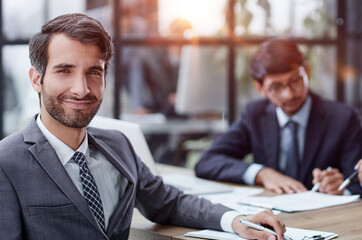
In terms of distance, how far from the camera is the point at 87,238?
1.78 m

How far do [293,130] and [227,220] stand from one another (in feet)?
4.24

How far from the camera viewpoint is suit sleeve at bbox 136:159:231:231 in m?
2.12

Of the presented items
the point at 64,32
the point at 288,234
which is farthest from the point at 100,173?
the point at 288,234

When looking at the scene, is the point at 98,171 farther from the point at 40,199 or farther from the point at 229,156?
the point at 229,156

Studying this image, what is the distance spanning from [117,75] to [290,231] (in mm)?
2580

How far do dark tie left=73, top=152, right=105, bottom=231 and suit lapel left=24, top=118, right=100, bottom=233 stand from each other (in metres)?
0.07

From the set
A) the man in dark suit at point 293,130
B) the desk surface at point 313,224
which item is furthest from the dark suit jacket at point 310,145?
the desk surface at point 313,224

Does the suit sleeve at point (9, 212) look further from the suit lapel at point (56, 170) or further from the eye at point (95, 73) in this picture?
the eye at point (95, 73)

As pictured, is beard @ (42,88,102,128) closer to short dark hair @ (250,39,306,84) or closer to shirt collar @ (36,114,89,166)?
shirt collar @ (36,114,89,166)

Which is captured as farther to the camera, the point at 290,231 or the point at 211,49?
the point at 211,49

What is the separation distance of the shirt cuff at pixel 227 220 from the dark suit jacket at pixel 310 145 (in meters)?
0.93

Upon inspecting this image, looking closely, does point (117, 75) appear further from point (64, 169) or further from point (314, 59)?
point (64, 169)

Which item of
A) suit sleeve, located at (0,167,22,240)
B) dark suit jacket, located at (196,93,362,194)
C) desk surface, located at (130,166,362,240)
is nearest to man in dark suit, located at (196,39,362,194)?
dark suit jacket, located at (196,93,362,194)

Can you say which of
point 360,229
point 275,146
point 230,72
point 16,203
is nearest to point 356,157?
point 275,146
